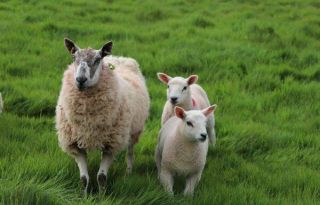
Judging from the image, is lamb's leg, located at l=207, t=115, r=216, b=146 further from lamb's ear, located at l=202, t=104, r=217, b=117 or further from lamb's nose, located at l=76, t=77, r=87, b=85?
lamb's nose, located at l=76, t=77, r=87, b=85

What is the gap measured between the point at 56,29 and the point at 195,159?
699cm

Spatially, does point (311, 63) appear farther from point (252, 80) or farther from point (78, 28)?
point (78, 28)

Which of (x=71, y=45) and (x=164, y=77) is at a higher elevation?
(x=71, y=45)

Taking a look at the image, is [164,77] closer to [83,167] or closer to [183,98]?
[183,98]

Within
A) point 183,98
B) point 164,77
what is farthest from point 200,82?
point 183,98

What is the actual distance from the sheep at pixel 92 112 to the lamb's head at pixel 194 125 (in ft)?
1.74

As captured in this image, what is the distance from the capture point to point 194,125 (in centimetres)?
473

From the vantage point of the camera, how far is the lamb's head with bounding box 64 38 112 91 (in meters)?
4.48

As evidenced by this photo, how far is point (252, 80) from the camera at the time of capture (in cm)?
847

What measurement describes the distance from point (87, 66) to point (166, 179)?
1309 millimetres

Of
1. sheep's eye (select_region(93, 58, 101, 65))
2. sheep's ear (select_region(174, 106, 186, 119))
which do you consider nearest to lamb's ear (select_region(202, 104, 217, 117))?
sheep's ear (select_region(174, 106, 186, 119))

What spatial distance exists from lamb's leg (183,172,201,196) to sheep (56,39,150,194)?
71 cm

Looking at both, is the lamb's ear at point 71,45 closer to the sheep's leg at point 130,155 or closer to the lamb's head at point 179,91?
the sheep's leg at point 130,155

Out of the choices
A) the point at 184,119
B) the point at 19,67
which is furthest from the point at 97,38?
the point at 184,119
